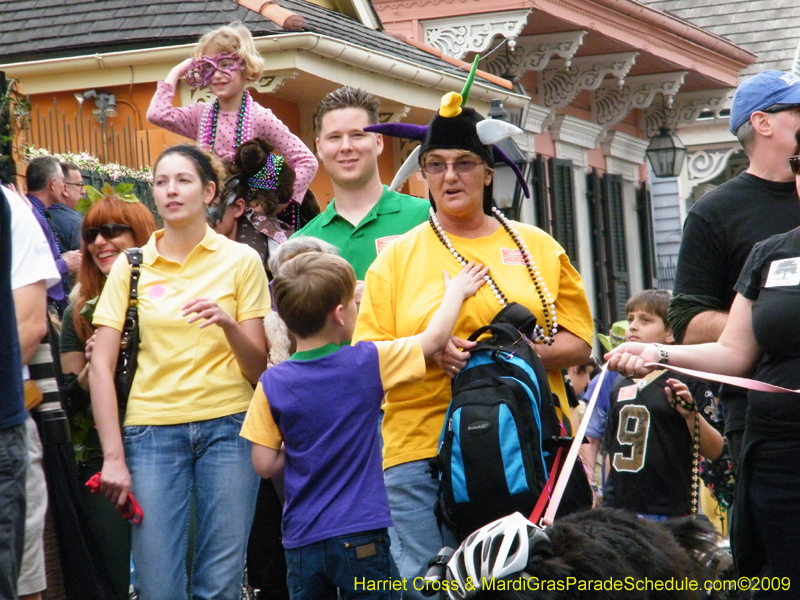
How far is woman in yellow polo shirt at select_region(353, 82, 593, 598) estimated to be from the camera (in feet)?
15.6

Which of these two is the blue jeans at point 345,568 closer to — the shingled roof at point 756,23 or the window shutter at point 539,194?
the window shutter at point 539,194

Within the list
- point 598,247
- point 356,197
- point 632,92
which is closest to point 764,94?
point 356,197

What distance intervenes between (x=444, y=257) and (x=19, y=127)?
9.83 ft

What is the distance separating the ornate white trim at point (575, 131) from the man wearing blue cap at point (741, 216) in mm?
12025

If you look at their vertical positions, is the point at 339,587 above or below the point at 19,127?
below

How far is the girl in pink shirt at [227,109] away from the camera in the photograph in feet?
22.2

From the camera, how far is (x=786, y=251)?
433 centimetres

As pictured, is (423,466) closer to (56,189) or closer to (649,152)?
(56,189)

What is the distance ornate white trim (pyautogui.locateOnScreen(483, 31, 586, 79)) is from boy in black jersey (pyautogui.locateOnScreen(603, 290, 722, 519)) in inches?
332

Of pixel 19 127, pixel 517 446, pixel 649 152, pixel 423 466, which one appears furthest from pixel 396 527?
pixel 649 152

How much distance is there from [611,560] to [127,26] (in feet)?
28.0

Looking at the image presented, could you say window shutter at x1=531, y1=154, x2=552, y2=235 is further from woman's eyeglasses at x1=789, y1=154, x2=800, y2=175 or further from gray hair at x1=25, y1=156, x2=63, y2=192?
woman's eyeglasses at x1=789, y1=154, x2=800, y2=175

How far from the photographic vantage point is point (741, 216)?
488 cm

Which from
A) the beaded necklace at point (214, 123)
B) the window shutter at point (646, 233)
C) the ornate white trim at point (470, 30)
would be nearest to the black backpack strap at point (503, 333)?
the beaded necklace at point (214, 123)
